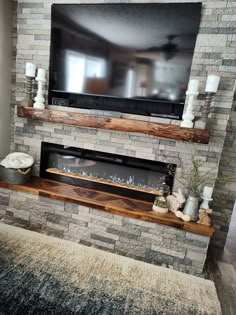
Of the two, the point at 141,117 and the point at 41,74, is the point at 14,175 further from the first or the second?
the point at 141,117

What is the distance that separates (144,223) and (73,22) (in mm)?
2015

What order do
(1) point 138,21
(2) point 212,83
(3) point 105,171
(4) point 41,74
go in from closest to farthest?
(2) point 212,83
(1) point 138,21
(4) point 41,74
(3) point 105,171

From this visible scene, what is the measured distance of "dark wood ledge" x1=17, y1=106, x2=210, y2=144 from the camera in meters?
2.04

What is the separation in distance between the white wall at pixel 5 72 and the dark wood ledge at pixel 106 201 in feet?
2.27

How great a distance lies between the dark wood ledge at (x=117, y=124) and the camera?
2.04m

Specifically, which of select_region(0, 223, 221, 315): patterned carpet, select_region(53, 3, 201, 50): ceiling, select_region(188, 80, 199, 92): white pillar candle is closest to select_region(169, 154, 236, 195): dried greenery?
select_region(188, 80, 199, 92): white pillar candle

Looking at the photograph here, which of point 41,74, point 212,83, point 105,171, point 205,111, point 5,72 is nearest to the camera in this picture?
point 212,83

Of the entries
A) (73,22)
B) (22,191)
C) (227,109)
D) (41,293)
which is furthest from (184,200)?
(73,22)

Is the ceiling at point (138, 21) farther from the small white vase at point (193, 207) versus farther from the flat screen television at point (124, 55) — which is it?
the small white vase at point (193, 207)

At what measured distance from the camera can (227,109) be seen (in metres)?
2.06

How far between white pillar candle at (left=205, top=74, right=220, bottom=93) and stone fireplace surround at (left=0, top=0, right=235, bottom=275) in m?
0.16

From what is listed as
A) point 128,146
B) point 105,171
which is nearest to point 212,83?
point 128,146

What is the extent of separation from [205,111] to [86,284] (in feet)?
5.39

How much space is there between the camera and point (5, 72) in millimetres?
2793
